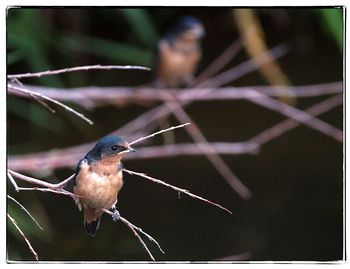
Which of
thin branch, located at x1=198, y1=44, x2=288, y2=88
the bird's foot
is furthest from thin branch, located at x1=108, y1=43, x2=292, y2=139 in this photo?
the bird's foot

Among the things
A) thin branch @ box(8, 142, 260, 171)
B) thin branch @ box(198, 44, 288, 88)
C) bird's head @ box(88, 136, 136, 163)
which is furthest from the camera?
thin branch @ box(198, 44, 288, 88)

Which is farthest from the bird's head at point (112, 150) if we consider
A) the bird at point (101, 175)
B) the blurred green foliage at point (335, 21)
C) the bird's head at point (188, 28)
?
the blurred green foliage at point (335, 21)

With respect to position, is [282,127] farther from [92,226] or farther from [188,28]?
[92,226]

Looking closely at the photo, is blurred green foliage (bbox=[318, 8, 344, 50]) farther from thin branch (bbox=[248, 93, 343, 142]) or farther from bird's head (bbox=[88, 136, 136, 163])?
bird's head (bbox=[88, 136, 136, 163])

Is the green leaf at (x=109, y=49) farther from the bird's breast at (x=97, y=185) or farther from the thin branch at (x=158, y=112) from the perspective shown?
the bird's breast at (x=97, y=185)

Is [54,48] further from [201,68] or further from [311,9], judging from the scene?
[311,9]
